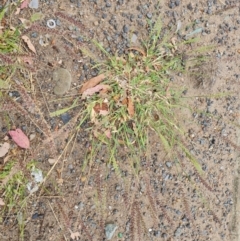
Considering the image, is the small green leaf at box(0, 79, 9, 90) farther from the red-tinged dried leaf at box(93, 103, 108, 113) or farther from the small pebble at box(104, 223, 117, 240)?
the small pebble at box(104, 223, 117, 240)

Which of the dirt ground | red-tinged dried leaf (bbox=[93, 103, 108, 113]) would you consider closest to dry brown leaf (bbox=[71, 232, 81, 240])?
the dirt ground

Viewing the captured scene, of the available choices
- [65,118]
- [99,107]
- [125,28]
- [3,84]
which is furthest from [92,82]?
[3,84]

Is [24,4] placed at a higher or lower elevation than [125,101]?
higher

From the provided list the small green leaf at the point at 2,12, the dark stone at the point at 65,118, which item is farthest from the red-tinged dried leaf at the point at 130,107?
the small green leaf at the point at 2,12

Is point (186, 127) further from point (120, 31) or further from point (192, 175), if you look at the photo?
point (120, 31)

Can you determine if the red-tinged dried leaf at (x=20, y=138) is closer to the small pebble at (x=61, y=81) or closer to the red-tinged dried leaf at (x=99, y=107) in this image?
the small pebble at (x=61, y=81)

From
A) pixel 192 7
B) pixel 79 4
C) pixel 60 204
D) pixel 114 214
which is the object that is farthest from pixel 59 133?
pixel 192 7

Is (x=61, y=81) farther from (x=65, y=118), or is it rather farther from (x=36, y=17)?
(x=36, y=17)
